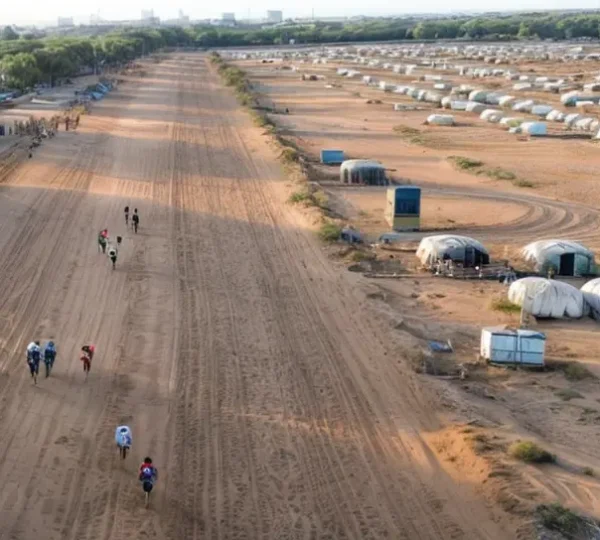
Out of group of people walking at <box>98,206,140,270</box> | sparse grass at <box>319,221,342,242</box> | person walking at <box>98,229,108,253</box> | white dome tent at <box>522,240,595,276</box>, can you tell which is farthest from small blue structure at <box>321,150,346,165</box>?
white dome tent at <box>522,240,595,276</box>

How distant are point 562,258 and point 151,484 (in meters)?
15.3

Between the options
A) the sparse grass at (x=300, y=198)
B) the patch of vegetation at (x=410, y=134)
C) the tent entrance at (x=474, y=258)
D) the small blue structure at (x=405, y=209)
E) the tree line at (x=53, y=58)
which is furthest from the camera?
the tree line at (x=53, y=58)

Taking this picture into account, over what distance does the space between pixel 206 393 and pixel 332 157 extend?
27.8 meters

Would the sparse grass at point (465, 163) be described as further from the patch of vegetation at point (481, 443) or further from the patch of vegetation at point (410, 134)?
the patch of vegetation at point (481, 443)

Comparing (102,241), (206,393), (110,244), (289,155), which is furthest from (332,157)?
(206,393)

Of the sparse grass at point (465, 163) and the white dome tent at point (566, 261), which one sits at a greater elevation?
the white dome tent at point (566, 261)

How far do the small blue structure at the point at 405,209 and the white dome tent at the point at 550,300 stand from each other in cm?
806

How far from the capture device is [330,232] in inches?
1084

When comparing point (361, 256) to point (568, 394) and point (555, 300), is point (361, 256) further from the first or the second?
point (568, 394)

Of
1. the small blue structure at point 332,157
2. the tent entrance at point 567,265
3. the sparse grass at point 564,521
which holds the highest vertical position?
the sparse grass at point 564,521

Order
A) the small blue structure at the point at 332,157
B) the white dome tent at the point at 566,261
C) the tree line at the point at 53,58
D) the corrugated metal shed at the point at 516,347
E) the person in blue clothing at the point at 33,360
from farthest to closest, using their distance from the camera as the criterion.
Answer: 1. the tree line at the point at 53,58
2. the small blue structure at the point at 332,157
3. the white dome tent at the point at 566,261
4. the corrugated metal shed at the point at 516,347
5. the person in blue clothing at the point at 33,360

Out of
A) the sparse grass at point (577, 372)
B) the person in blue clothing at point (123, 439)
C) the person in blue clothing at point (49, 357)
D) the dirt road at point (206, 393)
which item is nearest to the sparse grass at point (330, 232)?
the dirt road at point (206, 393)

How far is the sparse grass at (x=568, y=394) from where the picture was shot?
16.7 meters

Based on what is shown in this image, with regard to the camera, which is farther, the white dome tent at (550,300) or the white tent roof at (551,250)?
the white tent roof at (551,250)
